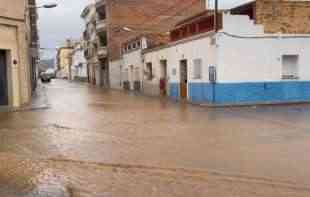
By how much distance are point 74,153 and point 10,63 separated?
13316 millimetres

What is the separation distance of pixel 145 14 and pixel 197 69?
97.0 ft

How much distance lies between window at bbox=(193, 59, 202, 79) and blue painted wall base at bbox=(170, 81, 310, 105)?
3.82ft

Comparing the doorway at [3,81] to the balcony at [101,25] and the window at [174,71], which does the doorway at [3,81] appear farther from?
the balcony at [101,25]

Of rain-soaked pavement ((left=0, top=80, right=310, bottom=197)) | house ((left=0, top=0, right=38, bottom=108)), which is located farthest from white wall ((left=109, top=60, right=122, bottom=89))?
rain-soaked pavement ((left=0, top=80, right=310, bottom=197))

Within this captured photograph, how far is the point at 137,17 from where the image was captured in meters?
53.8

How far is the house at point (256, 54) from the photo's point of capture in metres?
23.2

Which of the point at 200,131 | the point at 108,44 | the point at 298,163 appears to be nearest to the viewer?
the point at 298,163

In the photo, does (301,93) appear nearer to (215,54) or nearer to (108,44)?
(215,54)

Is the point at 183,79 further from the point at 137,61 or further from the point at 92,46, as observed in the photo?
the point at 92,46

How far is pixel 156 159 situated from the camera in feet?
30.3

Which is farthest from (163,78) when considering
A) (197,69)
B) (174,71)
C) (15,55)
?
(15,55)

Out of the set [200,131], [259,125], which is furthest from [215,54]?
[200,131]

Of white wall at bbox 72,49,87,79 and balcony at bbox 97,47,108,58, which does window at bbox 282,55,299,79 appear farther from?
white wall at bbox 72,49,87,79

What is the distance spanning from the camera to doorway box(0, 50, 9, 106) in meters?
21.7
